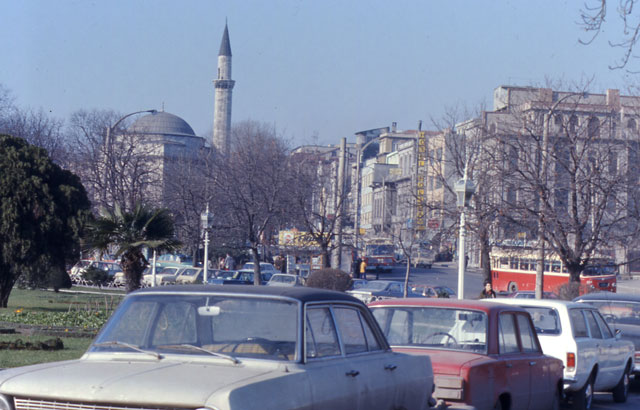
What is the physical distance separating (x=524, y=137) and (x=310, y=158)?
2033cm

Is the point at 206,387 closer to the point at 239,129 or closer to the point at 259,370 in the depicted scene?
the point at 259,370

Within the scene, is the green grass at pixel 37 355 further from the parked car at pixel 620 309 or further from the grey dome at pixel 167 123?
the grey dome at pixel 167 123

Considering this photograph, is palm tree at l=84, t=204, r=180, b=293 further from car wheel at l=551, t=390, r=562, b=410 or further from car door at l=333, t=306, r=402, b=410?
car door at l=333, t=306, r=402, b=410

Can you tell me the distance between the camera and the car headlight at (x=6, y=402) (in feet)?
16.8

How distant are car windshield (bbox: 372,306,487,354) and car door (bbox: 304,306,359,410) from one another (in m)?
2.82

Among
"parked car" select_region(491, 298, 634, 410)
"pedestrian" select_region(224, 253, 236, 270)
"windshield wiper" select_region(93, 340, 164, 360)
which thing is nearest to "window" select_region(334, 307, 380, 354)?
"windshield wiper" select_region(93, 340, 164, 360)

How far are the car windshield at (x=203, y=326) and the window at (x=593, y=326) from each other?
7.48 metres

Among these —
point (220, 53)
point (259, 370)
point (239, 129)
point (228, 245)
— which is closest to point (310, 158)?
point (228, 245)

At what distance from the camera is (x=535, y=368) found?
927 cm

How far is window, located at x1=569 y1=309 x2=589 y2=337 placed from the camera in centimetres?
1162

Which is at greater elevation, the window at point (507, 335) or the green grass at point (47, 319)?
the window at point (507, 335)

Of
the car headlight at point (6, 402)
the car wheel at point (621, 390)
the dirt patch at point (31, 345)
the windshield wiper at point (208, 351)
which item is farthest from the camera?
the dirt patch at point (31, 345)

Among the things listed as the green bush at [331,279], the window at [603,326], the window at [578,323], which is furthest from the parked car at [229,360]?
the green bush at [331,279]

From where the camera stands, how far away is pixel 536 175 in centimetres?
2756
